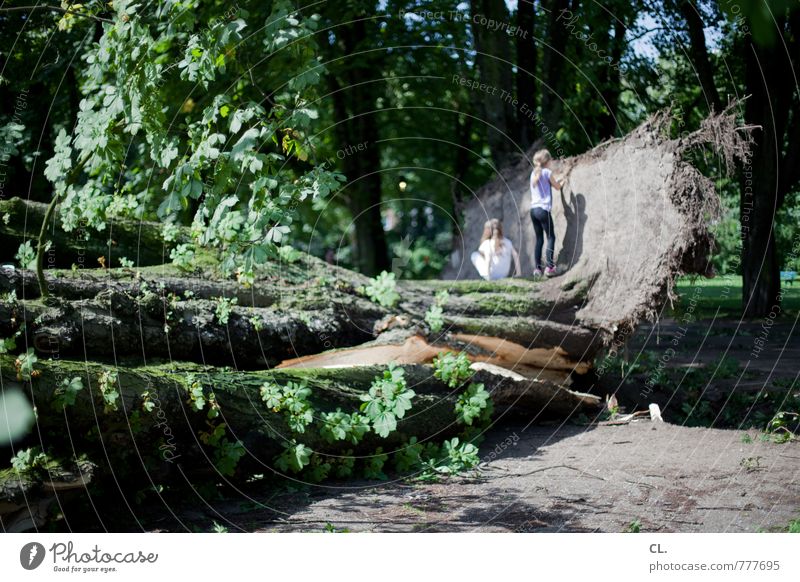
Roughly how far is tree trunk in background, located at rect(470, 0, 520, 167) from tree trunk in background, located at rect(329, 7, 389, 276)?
6.85 ft

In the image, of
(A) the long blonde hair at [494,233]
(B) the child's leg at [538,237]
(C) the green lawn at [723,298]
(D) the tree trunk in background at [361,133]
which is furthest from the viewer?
(D) the tree trunk in background at [361,133]

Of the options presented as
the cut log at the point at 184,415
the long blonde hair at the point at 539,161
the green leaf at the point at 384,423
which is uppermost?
the long blonde hair at the point at 539,161

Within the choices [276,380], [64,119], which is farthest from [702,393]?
[64,119]

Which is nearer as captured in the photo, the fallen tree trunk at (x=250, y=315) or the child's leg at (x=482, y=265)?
the fallen tree trunk at (x=250, y=315)

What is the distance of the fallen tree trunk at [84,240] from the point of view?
22.4ft

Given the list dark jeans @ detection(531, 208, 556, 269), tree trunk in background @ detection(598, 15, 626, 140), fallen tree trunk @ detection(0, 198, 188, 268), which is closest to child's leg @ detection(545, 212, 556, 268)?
dark jeans @ detection(531, 208, 556, 269)

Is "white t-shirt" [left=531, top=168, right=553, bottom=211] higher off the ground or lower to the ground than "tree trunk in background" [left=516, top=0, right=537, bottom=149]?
lower

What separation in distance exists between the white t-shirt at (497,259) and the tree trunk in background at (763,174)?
3.85 m

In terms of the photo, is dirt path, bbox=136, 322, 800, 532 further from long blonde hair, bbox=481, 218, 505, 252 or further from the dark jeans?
long blonde hair, bbox=481, 218, 505, 252

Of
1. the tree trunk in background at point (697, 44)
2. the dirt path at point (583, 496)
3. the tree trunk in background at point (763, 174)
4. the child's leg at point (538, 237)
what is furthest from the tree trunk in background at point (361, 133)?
the dirt path at point (583, 496)

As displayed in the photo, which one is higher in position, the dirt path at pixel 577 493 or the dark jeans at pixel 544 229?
the dark jeans at pixel 544 229

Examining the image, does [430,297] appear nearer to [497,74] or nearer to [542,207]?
[542,207]

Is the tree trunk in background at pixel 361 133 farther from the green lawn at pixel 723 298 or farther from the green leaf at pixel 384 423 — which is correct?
the green leaf at pixel 384 423

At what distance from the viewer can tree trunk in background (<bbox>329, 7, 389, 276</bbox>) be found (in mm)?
14750
